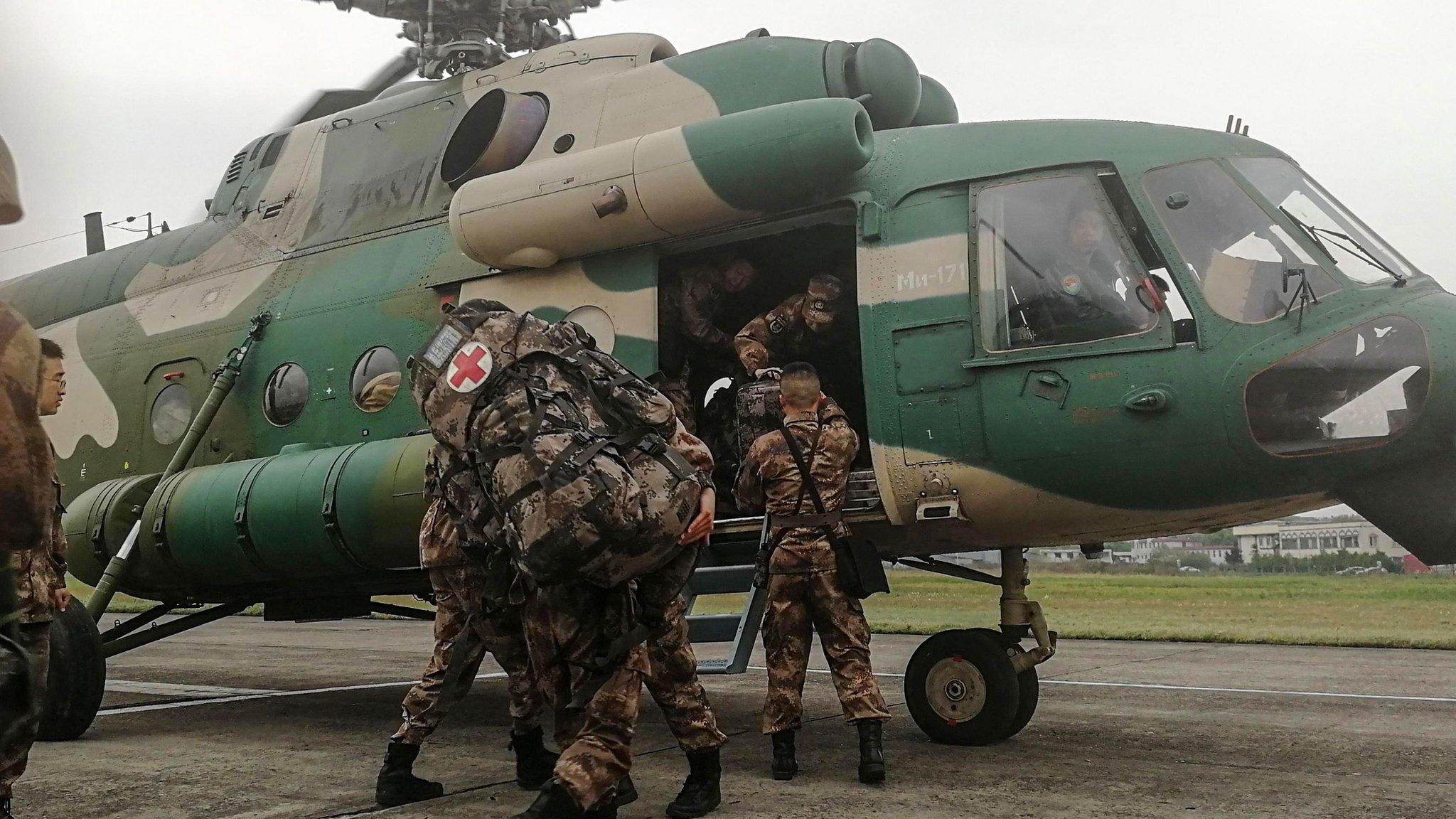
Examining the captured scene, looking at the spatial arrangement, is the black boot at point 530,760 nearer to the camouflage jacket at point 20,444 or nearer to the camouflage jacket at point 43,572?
the camouflage jacket at point 43,572

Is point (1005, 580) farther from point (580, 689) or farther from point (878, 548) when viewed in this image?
point (580, 689)

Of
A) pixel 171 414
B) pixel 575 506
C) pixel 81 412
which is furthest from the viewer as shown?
pixel 81 412

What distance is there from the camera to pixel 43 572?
378 centimetres

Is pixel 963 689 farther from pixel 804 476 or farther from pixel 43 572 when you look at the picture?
pixel 43 572

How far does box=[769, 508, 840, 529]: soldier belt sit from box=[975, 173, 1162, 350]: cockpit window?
3.23ft

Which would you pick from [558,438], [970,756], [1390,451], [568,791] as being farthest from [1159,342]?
[568,791]

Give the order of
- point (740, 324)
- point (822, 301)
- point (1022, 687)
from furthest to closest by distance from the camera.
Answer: point (740, 324) < point (822, 301) < point (1022, 687)

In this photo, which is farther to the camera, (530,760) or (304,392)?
(304,392)

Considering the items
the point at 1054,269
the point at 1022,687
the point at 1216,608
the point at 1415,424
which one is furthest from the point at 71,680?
the point at 1216,608

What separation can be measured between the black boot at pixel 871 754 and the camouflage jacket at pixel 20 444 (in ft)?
11.1

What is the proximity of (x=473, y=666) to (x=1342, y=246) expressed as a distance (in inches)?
148

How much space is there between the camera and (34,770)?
5.03m

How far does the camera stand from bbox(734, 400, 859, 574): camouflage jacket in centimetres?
461

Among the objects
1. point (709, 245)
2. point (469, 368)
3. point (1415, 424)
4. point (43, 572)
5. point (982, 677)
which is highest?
point (709, 245)
